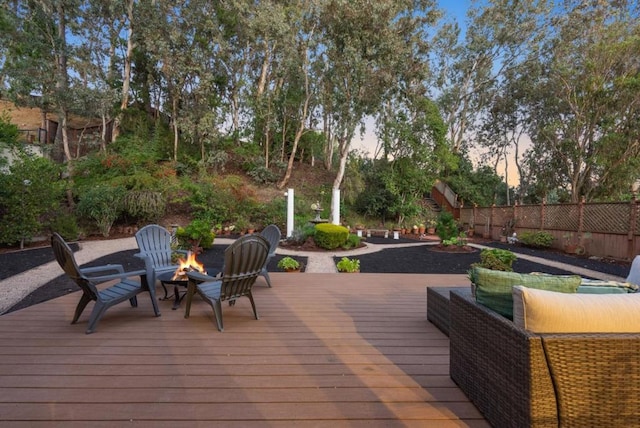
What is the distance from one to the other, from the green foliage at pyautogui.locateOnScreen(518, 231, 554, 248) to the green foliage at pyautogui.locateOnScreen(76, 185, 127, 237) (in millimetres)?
12813

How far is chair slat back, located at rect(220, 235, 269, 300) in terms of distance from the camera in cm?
271

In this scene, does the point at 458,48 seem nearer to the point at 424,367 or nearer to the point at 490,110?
the point at 490,110

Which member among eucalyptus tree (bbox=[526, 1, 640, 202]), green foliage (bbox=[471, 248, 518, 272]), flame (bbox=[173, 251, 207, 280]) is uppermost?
eucalyptus tree (bbox=[526, 1, 640, 202])

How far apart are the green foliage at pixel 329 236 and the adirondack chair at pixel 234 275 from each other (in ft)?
17.1

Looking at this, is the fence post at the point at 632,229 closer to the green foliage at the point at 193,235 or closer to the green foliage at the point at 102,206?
the green foliage at the point at 193,235

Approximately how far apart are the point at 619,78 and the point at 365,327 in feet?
44.1

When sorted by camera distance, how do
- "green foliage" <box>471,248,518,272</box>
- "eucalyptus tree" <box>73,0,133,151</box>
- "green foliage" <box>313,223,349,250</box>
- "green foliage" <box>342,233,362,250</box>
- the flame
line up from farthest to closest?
"eucalyptus tree" <box>73,0,133,151</box> < "green foliage" <box>342,233,362,250</box> < "green foliage" <box>313,223,349,250</box> < the flame < "green foliage" <box>471,248,518,272</box>

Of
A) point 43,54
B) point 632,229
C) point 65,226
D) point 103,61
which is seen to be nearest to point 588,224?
point 632,229

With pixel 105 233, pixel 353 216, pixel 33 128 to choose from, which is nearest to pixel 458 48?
pixel 353 216

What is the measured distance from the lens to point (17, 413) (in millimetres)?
1501

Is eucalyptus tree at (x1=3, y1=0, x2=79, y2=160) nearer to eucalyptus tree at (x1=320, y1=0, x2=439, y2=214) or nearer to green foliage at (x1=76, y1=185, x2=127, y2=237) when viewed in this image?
green foliage at (x1=76, y1=185, x2=127, y2=237)

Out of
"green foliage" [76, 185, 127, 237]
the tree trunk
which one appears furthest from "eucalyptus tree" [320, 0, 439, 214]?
the tree trunk

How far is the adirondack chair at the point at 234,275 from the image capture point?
2678 mm

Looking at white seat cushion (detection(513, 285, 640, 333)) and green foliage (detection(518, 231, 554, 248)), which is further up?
white seat cushion (detection(513, 285, 640, 333))
